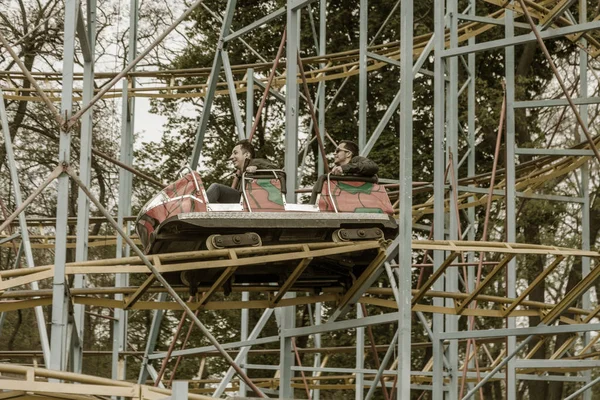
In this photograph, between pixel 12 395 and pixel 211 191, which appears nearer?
pixel 12 395

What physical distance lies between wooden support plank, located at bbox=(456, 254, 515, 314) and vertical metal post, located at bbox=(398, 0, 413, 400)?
952 millimetres

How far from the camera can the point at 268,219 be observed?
10477mm

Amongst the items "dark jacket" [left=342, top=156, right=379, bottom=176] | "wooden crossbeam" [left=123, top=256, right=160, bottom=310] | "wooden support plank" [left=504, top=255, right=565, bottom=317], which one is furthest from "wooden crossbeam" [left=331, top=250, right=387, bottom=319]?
"wooden crossbeam" [left=123, top=256, right=160, bottom=310]

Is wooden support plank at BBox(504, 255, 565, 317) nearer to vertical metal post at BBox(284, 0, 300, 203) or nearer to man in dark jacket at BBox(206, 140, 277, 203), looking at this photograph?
vertical metal post at BBox(284, 0, 300, 203)

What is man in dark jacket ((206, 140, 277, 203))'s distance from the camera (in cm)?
1105

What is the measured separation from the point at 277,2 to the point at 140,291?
16.5m

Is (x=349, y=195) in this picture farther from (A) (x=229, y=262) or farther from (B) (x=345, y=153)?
(A) (x=229, y=262)

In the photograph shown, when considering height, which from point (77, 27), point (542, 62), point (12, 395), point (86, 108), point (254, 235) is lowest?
point (12, 395)

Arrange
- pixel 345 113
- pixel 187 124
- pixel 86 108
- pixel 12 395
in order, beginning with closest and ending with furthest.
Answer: pixel 12 395
pixel 86 108
pixel 345 113
pixel 187 124

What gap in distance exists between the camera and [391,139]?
24891mm

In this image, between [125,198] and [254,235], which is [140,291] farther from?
[125,198]

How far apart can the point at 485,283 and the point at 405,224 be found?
1.14 meters

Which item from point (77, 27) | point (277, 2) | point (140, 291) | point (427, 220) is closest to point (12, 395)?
point (140, 291)

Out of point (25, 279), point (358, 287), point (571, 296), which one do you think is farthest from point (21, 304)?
point (571, 296)
